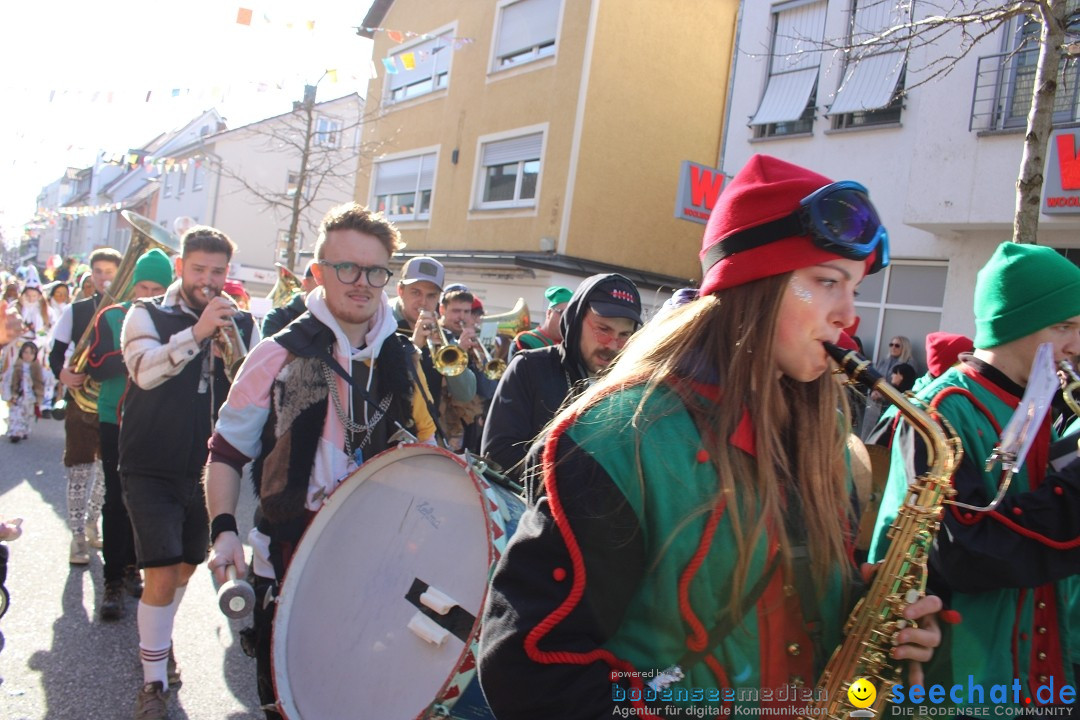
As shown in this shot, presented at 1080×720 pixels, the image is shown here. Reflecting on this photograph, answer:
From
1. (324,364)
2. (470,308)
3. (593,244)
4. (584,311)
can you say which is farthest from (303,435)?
(593,244)

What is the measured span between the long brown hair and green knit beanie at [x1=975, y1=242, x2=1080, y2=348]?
137 cm

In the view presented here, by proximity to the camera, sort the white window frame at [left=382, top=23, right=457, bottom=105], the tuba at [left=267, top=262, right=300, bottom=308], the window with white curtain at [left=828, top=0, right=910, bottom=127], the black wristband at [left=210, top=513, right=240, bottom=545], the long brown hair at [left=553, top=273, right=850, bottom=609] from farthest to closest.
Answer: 1. the white window frame at [left=382, top=23, right=457, bottom=105]
2. the window with white curtain at [left=828, top=0, right=910, bottom=127]
3. the tuba at [left=267, top=262, right=300, bottom=308]
4. the black wristband at [left=210, top=513, right=240, bottom=545]
5. the long brown hair at [left=553, top=273, right=850, bottom=609]

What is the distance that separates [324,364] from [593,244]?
42.1 ft

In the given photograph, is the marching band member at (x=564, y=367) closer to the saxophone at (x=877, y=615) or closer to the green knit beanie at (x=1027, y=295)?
the green knit beanie at (x=1027, y=295)

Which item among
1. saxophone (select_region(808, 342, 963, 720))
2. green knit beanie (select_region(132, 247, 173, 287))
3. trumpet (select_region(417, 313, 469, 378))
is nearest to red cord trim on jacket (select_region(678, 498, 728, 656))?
saxophone (select_region(808, 342, 963, 720))

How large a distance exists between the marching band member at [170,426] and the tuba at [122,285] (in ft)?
4.69

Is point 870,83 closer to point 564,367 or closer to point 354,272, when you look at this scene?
point 564,367

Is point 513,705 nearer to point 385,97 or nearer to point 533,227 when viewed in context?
point 533,227

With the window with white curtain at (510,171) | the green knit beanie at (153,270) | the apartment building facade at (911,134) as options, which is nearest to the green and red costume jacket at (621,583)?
the green knit beanie at (153,270)

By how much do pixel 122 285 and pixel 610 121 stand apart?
11518mm

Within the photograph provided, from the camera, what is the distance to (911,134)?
10.5 meters

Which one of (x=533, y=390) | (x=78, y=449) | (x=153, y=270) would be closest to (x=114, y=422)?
(x=153, y=270)

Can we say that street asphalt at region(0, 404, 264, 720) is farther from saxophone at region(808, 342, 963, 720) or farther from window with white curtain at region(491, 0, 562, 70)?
window with white curtain at region(491, 0, 562, 70)

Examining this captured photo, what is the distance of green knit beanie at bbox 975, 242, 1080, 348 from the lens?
2529 mm
